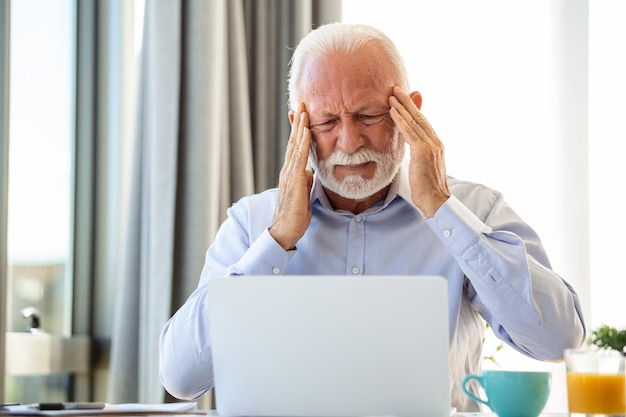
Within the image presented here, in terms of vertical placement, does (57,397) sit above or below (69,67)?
below

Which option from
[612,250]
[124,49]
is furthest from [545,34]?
[124,49]

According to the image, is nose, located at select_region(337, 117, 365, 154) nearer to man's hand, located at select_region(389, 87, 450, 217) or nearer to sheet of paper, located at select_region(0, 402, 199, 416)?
man's hand, located at select_region(389, 87, 450, 217)

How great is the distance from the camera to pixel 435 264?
1991 mm

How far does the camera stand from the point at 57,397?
9.47ft

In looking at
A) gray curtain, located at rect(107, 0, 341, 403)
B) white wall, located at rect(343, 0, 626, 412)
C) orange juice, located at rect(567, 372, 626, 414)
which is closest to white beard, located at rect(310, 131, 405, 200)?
orange juice, located at rect(567, 372, 626, 414)

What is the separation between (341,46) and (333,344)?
38.9 inches

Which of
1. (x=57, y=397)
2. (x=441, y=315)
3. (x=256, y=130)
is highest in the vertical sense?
(x=256, y=130)

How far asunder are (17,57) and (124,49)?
492mm

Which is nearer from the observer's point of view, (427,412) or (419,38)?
(427,412)

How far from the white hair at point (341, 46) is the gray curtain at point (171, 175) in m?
0.85

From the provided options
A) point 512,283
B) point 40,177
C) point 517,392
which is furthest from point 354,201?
point 40,177

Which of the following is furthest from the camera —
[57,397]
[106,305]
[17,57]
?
[106,305]

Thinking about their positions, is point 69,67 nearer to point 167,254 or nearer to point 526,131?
point 167,254

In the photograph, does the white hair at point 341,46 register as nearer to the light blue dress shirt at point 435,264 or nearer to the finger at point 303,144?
the finger at point 303,144
